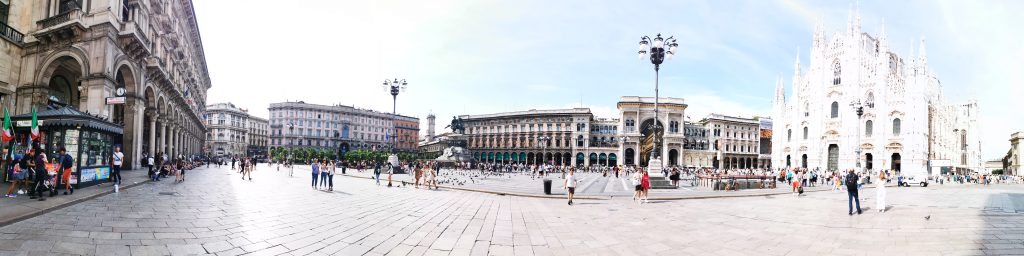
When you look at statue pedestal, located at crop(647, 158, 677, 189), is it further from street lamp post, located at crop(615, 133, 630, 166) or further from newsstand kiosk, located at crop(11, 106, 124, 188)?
street lamp post, located at crop(615, 133, 630, 166)

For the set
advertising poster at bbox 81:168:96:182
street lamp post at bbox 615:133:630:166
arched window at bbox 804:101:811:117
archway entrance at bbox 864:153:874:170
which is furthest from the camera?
street lamp post at bbox 615:133:630:166

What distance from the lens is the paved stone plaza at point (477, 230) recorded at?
6074 mm

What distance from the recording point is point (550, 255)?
594 centimetres

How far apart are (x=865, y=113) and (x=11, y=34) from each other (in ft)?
258

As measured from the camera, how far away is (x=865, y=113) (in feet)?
184

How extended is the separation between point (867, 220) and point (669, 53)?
1258 cm

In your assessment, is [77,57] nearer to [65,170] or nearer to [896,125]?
[65,170]

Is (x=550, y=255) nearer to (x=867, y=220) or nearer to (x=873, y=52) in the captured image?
(x=867, y=220)

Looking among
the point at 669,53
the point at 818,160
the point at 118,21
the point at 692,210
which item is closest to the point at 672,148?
the point at 818,160

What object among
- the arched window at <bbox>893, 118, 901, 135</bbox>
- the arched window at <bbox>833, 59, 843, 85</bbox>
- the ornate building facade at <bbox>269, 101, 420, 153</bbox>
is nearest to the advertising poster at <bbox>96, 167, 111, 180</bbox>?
the ornate building facade at <bbox>269, 101, 420, 153</bbox>

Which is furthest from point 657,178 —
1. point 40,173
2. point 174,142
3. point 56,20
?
point 174,142

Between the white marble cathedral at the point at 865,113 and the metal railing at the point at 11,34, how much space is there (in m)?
71.6

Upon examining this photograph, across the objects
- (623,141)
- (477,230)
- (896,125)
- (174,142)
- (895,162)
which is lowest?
(477,230)

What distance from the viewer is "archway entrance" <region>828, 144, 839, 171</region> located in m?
58.3
